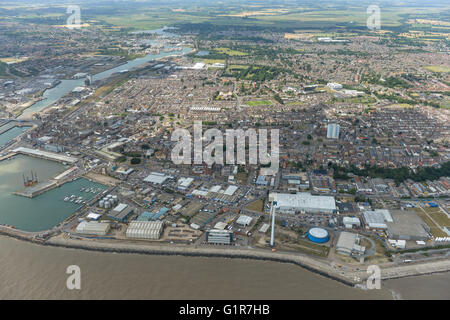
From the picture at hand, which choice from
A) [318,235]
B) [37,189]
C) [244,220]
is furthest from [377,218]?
[37,189]

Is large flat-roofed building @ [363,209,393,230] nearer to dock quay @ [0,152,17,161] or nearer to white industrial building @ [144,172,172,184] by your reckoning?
white industrial building @ [144,172,172,184]

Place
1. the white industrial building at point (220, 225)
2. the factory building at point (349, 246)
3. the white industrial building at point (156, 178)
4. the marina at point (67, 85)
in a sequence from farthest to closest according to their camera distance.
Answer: the marina at point (67, 85), the white industrial building at point (156, 178), the white industrial building at point (220, 225), the factory building at point (349, 246)

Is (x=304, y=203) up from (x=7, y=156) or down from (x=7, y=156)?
down

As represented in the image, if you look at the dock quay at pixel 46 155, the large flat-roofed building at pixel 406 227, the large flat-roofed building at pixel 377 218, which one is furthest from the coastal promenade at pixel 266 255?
the dock quay at pixel 46 155

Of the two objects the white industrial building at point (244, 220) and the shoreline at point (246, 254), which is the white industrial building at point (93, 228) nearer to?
the shoreline at point (246, 254)

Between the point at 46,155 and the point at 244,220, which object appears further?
the point at 46,155

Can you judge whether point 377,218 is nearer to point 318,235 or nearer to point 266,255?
point 318,235
